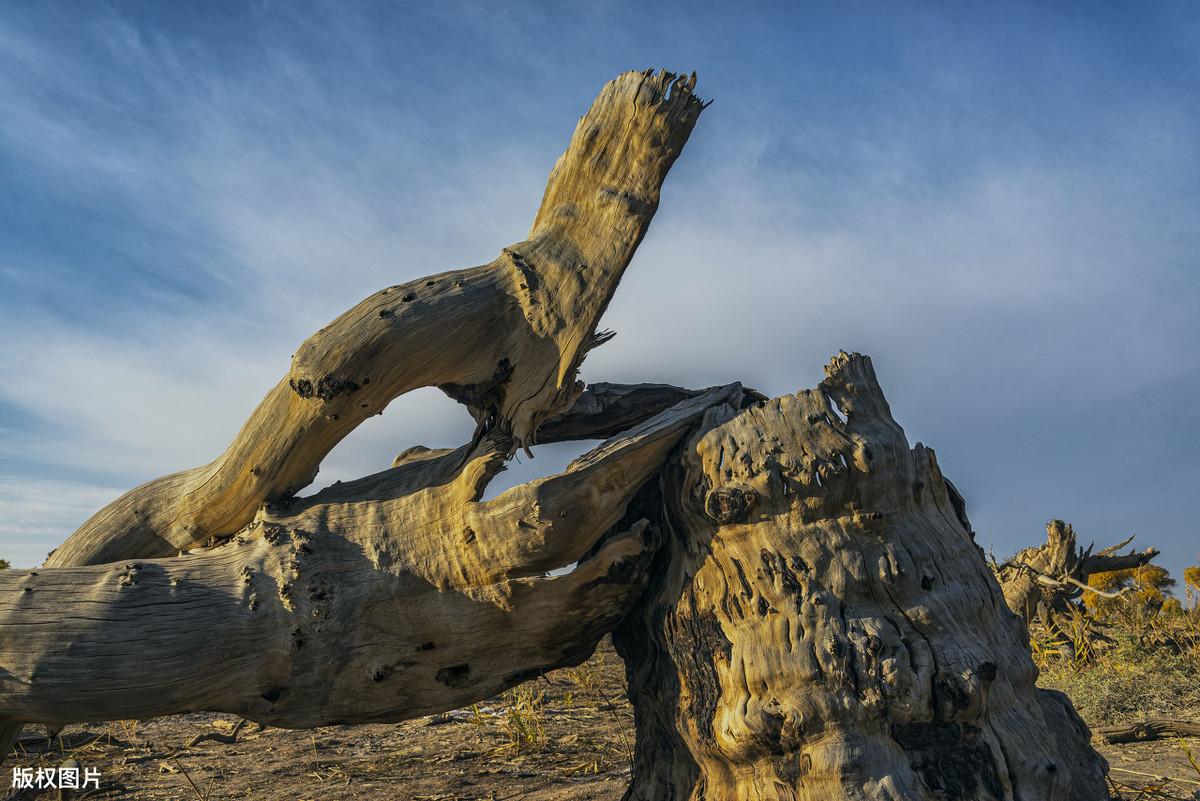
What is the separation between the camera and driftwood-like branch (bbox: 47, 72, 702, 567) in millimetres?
3984

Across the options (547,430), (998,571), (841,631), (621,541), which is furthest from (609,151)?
(998,571)

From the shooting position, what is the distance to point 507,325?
13.7 feet

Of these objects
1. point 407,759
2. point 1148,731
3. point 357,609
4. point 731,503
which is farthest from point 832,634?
point 1148,731

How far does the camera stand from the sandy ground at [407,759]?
5.30m

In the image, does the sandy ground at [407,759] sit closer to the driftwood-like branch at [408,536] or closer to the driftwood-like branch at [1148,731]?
the driftwood-like branch at [1148,731]

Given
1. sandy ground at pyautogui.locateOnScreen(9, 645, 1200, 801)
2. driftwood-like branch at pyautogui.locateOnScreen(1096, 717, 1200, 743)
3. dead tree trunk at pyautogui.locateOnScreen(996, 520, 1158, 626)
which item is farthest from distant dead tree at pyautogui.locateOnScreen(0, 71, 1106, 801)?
dead tree trunk at pyautogui.locateOnScreen(996, 520, 1158, 626)

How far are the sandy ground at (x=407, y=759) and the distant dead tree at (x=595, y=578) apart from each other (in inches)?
65.7

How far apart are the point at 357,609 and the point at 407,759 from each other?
3028mm

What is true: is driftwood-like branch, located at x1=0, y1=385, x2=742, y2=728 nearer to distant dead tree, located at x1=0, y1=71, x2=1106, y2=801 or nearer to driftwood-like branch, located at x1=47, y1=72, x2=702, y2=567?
distant dead tree, located at x1=0, y1=71, x2=1106, y2=801

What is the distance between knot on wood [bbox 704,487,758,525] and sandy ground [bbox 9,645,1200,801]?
226 centimetres

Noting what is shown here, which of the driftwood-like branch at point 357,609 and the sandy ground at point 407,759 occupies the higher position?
the driftwood-like branch at point 357,609

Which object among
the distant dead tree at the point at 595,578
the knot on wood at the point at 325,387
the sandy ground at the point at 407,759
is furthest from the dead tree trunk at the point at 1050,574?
the knot on wood at the point at 325,387

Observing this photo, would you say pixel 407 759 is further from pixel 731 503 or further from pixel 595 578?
pixel 731 503

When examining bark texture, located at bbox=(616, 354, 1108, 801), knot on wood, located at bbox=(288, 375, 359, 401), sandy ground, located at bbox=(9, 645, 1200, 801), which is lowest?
sandy ground, located at bbox=(9, 645, 1200, 801)
